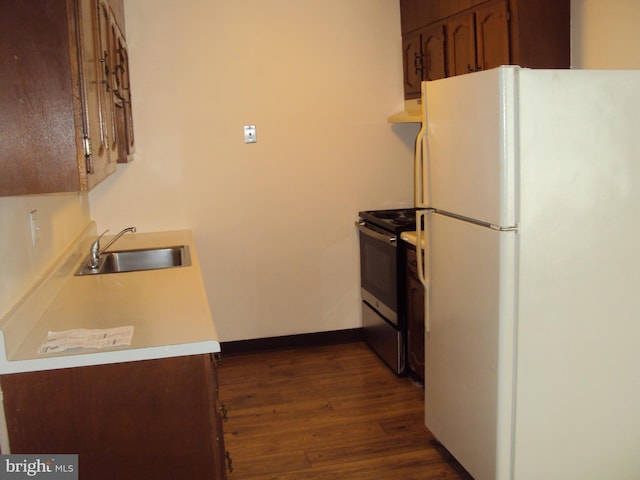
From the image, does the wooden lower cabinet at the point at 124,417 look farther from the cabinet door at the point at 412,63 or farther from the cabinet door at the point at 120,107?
the cabinet door at the point at 412,63

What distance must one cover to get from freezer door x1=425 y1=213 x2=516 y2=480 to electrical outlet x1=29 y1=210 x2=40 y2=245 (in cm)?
162

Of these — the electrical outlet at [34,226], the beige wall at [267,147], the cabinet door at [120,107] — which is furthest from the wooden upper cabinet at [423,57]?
the electrical outlet at [34,226]

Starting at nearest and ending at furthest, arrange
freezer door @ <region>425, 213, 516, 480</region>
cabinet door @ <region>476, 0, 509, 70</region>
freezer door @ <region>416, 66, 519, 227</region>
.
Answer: freezer door @ <region>416, 66, 519, 227</region>, freezer door @ <region>425, 213, 516, 480</region>, cabinet door @ <region>476, 0, 509, 70</region>

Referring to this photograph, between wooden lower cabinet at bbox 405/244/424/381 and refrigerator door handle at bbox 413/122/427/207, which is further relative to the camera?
wooden lower cabinet at bbox 405/244/424/381

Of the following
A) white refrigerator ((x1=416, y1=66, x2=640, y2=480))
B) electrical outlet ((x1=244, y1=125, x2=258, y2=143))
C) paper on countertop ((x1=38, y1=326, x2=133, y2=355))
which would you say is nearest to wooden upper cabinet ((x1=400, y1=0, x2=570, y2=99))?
white refrigerator ((x1=416, y1=66, x2=640, y2=480))

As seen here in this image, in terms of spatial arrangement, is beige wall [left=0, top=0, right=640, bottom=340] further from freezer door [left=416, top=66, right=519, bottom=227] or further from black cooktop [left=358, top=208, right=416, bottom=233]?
freezer door [left=416, top=66, right=519, bottom=227]

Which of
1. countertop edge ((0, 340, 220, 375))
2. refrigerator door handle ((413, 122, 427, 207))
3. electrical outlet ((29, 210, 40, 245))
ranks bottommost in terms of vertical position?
countertop edge ((0, 340, 220, 375))

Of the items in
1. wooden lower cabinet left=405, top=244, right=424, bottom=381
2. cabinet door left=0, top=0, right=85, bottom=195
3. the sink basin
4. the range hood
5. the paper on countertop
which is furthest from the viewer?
the range hood

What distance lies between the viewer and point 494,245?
7.93 ft

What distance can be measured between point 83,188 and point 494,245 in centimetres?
141

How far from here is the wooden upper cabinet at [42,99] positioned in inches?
67.7

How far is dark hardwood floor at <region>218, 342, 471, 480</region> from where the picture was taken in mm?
3043

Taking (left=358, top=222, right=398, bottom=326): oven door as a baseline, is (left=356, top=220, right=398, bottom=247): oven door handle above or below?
above

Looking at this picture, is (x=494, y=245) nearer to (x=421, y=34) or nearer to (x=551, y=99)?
(x=551, y=99)
